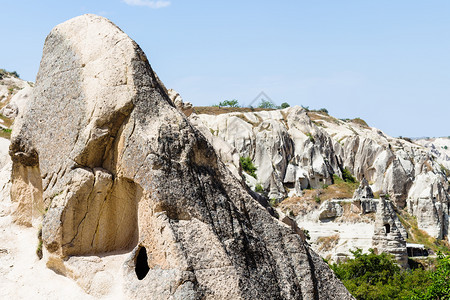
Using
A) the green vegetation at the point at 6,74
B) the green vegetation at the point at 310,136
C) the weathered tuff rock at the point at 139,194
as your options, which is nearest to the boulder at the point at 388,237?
the weathered tuff rock at the point at 139,194

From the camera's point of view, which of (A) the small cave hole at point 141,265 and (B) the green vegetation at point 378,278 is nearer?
(A) the small cave hole at point 141,265

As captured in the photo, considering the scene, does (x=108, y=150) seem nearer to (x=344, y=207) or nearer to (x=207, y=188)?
(x=207, y=188)

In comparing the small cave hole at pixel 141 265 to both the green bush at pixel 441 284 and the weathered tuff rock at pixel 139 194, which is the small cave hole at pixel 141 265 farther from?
the green bush at pixel 441 284

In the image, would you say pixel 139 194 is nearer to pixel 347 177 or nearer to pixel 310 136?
pixel 310 136

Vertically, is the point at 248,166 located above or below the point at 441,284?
below

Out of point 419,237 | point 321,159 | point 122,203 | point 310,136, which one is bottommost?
point 419,237

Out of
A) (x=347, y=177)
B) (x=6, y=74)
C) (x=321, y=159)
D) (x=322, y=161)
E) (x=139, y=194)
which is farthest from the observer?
(x=6, y=74)

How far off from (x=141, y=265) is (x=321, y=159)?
5443cm

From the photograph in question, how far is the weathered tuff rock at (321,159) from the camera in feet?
187

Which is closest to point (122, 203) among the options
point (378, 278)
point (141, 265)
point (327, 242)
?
point (141, 265)

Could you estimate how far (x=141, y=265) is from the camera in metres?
8.81

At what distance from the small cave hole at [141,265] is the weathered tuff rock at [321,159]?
150 feet

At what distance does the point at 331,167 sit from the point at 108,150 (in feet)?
185

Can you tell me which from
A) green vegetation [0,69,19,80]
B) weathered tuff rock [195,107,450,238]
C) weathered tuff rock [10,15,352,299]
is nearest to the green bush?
weathered tuff rock [10,15,352,299]
